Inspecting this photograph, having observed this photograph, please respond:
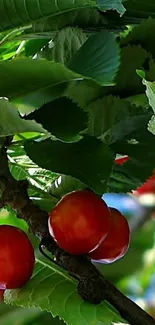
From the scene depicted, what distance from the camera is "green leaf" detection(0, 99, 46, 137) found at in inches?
16.6

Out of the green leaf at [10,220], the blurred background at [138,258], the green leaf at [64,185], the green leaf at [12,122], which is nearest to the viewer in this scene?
the green leaf at [12,122]

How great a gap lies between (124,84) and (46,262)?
155mm

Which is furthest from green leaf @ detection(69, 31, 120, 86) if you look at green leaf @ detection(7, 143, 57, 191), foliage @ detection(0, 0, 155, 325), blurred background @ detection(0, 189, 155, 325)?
blurred background @ detection(0, 189, 155, 325)

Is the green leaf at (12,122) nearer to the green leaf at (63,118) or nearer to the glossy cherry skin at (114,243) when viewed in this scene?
the green leaf at (63,118)

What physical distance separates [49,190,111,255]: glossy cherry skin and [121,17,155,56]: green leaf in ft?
0.38

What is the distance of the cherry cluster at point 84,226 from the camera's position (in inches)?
19.4

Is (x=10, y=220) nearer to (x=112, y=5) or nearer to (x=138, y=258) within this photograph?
(x=112, y=5)

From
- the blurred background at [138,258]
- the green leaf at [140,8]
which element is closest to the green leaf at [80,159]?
the green leaf at [140,8]

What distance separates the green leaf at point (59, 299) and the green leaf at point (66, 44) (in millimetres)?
162

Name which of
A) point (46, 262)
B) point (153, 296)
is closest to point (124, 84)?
point (46, 262)

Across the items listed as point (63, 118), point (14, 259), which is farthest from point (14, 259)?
point (63, 118)

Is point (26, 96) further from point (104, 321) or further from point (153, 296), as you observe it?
point (153, 296)

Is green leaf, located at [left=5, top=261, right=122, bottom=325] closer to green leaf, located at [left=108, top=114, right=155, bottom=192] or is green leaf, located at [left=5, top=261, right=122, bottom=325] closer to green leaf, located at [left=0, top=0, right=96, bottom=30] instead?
green leaf, located at [left=108, top=114, right=155, bottom=192]

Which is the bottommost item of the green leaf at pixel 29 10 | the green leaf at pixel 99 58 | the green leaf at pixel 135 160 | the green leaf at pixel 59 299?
the green leaf at pixel 59 299
